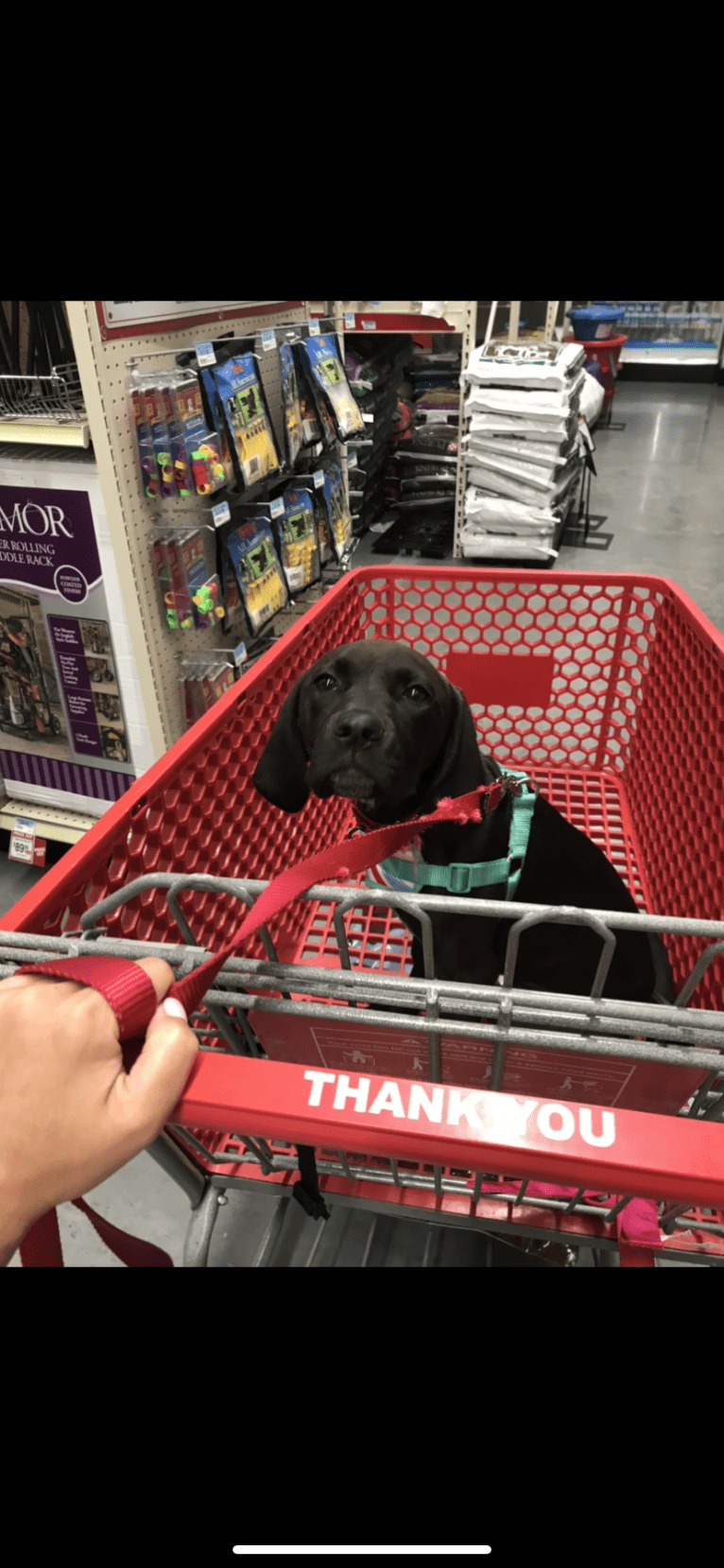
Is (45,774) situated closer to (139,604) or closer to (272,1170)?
(139,604)

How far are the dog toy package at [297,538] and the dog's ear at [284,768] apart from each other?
138cm

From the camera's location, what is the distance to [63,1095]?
612mm

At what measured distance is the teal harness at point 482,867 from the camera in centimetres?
131

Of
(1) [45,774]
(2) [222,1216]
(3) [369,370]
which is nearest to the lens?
(2) [222,1216]

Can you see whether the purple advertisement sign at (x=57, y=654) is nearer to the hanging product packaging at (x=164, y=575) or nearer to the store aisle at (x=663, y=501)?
the hanging product packaging at (x=164, y=575)

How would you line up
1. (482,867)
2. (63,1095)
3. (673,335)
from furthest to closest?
(673,335)
(482,867)
(63,1095)

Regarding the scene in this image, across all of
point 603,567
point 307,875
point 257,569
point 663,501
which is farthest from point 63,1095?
point 663,501

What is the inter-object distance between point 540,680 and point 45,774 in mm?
1484

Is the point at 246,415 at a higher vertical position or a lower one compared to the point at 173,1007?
higher

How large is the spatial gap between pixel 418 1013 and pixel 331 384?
94.7 inches

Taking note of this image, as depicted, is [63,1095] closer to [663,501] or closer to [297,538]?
[297,538]

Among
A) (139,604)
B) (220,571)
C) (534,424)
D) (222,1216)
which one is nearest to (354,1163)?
(222,1216)

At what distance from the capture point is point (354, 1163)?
1.05m

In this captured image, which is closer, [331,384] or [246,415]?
[246,415]
